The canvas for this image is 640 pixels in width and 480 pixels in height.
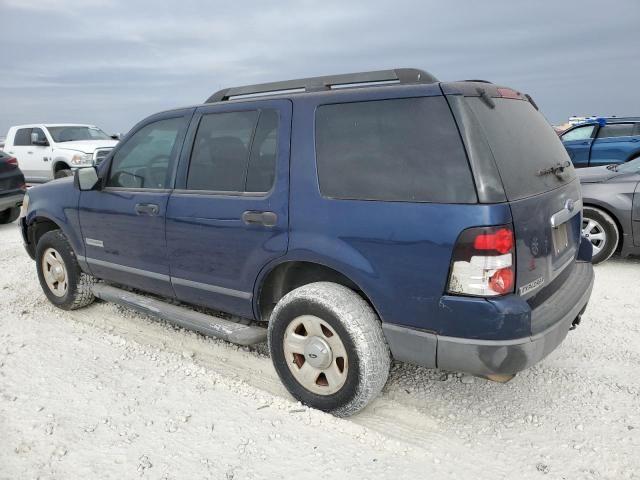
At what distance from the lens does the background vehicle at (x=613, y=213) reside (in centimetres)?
545

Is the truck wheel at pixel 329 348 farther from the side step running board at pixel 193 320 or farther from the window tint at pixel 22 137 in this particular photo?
the window tint at pixel 22 137

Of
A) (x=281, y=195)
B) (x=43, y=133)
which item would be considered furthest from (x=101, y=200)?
(x=43, y=133)

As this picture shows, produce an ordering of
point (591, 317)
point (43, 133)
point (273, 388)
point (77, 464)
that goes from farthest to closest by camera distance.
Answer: point (43, 133) → point (591, 317) → point (273, 388) → point (77, 464)

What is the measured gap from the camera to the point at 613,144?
11133 millimetres

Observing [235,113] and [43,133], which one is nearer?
[235,113]

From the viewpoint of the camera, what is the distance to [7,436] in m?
2.66

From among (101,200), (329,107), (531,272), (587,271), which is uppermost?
(329,107)

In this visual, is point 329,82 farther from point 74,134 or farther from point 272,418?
point 74,134

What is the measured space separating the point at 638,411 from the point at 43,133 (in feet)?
46.0

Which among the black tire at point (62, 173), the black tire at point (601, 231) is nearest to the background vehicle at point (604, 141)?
the black tire at point (601, 231)

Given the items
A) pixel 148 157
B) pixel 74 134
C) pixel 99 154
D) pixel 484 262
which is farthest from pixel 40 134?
pixel 484 262

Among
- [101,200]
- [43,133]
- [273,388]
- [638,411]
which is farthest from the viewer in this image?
[43,133]

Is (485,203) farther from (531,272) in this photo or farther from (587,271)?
(587,271)

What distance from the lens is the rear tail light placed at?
2.28m
